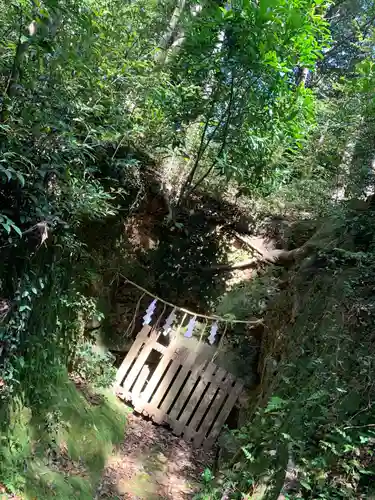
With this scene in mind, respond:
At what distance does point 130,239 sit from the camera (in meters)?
6.29

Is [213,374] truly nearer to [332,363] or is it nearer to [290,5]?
[332,363]

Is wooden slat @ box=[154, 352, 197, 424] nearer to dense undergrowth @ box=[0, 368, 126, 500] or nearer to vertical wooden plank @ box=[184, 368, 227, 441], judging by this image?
vertical wooden plank @ box=[184, 368, 227, 441]

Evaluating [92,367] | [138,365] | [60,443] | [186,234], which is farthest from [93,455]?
[186,234]

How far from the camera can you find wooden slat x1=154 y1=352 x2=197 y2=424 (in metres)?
5.38

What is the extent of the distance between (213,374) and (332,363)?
7.41 feet

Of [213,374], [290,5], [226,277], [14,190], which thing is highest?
[290,5]

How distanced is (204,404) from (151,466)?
1148mm

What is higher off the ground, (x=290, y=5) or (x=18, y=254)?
(x=290, y=5)

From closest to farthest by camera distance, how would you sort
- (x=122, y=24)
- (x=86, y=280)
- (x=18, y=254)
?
1. (x=18, y=254)
2. (x=122, y=24)
3. (x=86, y=280)

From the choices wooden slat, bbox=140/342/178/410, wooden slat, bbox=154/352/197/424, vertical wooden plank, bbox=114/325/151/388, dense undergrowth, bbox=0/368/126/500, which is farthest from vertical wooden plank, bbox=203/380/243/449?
vertical wooden plank, bbox=114/325/151/388

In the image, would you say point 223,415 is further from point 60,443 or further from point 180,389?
point 60,443

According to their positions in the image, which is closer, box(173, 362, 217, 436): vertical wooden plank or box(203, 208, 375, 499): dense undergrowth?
box(203, 208, 375, 499): dense undergrowth

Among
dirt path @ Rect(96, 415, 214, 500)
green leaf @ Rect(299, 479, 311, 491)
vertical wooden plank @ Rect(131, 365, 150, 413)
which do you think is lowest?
dirt path @ Rect(96, 415, 214, 500)

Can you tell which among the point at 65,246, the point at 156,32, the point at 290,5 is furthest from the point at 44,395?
the point at 156,32
